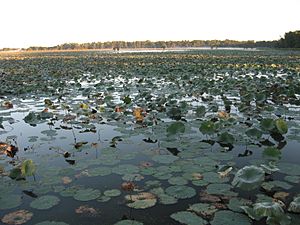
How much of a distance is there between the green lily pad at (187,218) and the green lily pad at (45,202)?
1.36m

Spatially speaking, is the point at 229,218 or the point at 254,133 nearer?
the point at 229,218

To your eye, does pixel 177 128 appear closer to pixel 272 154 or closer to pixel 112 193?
pixel 272 154

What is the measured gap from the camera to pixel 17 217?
3.29 meters

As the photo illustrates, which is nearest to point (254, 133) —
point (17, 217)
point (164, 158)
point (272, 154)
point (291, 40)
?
point (272, 154)

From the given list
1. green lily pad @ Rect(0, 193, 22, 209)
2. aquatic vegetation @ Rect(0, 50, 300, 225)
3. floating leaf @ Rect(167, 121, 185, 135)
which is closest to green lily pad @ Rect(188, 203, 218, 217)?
aquatic vegetation @ Rect(0, 50, 300, 225)

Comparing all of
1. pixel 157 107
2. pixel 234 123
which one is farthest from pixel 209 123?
pixel 157 107

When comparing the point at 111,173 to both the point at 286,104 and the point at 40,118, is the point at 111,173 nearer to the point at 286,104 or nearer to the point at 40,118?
the point at 40,118

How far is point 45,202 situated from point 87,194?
475 mm

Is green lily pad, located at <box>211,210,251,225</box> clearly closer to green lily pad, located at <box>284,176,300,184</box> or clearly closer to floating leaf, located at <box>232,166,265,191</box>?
floating leaf, located at <box>232,166,265,191</box>

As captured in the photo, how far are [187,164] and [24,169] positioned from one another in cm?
222

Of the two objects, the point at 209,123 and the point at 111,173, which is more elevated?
the point at 209,123

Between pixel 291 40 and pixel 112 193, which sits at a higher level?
pixel 291 40

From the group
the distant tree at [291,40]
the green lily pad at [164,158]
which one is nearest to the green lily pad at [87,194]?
the green lily pad at [164,158]

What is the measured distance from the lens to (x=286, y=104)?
8664 mm
